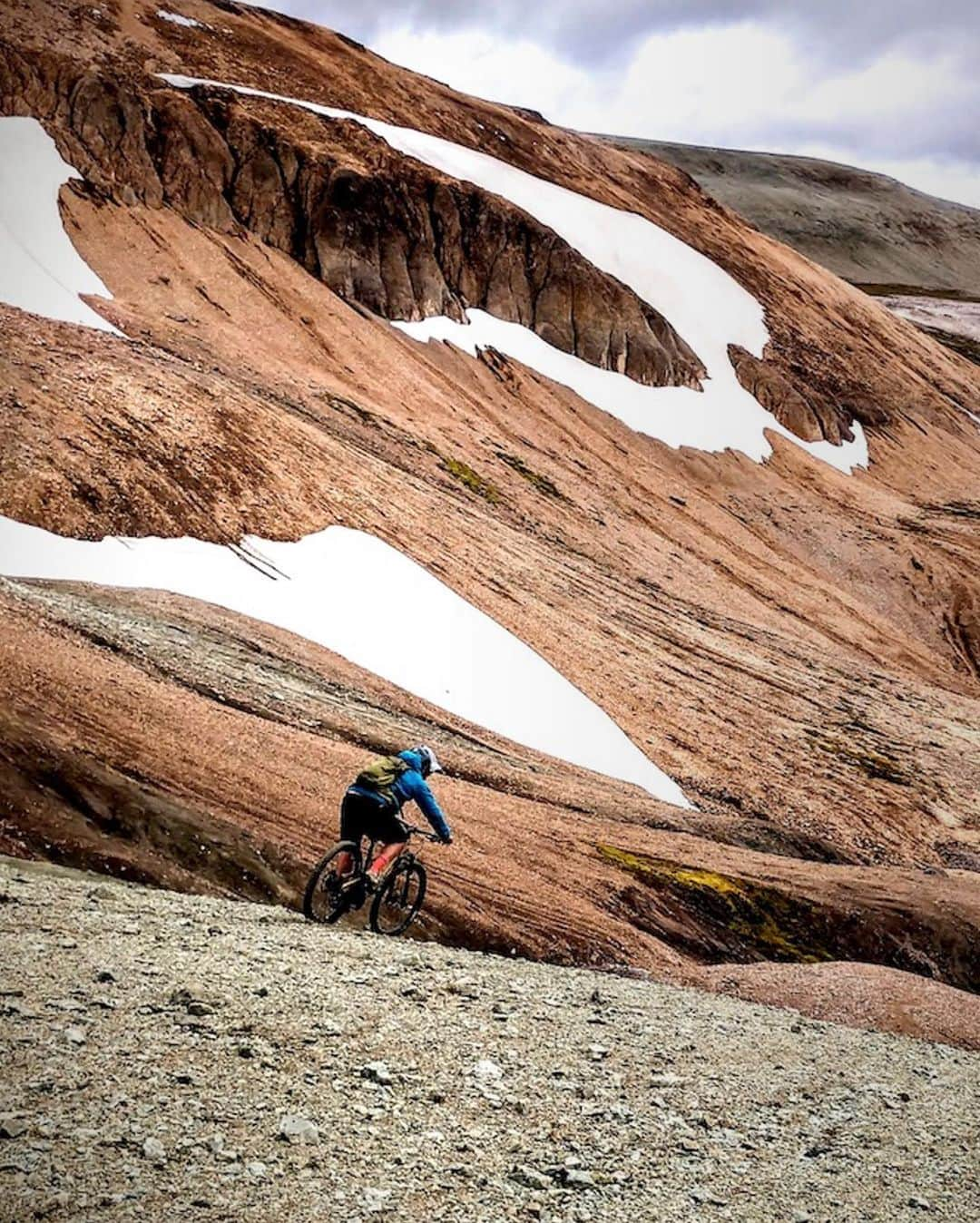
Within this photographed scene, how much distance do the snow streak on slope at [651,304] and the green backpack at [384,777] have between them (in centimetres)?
3873

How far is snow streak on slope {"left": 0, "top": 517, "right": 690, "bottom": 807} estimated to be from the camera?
25.4m

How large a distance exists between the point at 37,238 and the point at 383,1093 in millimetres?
35835

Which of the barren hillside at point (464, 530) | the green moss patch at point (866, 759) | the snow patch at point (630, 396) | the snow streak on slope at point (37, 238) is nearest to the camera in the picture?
the barren hillside at point (464, 530)

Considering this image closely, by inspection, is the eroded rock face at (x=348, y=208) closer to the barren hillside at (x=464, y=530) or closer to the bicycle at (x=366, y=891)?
the barren hillside at (x=464, y=530)

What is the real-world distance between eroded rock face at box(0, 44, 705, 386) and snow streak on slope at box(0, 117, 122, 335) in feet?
3.53

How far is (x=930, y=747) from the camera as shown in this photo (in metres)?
35.5

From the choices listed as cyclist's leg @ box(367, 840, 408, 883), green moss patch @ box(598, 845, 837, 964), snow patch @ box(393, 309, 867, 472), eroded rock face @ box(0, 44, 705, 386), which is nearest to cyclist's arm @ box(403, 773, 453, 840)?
cyclist's leg @ box(367, 840, 408, 883)

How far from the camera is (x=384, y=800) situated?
13.2 metres

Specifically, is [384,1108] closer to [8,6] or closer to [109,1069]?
[109,1069]

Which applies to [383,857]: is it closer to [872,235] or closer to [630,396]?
[630,396]

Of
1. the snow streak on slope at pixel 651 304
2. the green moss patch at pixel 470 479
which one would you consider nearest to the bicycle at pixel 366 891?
the green moss patch at pixel 470 479

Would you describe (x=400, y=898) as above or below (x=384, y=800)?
below

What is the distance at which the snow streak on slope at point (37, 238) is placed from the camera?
35219mm

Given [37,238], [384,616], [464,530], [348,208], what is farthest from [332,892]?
[348,208]
